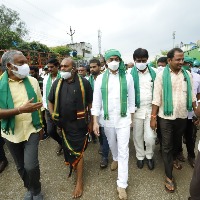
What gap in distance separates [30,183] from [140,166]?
1.88 m

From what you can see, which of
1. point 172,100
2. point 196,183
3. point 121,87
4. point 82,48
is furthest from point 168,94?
point 82,48

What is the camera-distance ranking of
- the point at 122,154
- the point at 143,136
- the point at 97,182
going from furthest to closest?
the point at 143,136
the point at 97,182
the point at 122,154

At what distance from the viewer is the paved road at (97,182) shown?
3047mm

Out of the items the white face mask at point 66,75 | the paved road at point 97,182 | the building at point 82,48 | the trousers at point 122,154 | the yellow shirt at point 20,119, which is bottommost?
the paved road at point 97,182

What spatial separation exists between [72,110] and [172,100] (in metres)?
1.44

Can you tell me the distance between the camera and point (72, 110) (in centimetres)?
320

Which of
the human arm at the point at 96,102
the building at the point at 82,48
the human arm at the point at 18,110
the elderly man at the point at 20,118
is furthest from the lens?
the building at the point at 82,48

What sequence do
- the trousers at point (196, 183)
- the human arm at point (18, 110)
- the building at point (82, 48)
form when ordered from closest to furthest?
the trousers at point (196, 183) → the human arm at point (18, 110) → the building at point (82, 48)

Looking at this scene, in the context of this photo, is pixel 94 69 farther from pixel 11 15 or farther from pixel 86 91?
pixel 11 15

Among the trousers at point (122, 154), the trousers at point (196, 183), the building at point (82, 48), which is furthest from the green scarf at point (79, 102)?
the building at point (82, 48)

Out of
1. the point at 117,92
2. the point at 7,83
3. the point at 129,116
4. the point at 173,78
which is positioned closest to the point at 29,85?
the point at 7,83

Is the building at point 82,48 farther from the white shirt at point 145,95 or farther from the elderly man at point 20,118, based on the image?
the elderly man at point 20,118

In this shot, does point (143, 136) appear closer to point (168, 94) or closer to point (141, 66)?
point (168, 94)

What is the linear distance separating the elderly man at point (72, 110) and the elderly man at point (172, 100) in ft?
3.50
